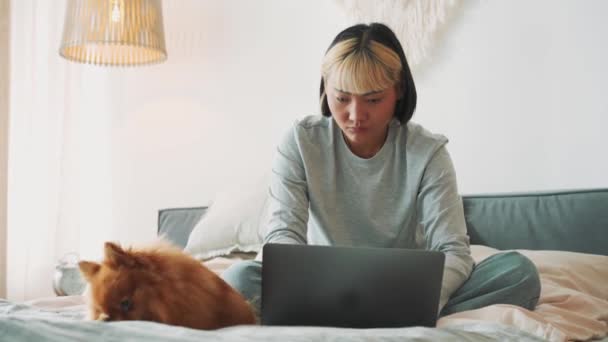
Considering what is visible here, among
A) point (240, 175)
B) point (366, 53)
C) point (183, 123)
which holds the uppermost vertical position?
point (366, 53)

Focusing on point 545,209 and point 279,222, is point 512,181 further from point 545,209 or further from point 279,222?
point 279,222

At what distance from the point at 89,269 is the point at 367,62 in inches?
27.8

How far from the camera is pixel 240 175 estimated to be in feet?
9.52

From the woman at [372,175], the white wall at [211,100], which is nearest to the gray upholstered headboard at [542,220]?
the woman at [372,175]

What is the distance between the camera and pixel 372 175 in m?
1.54

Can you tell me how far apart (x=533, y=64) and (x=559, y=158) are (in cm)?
31

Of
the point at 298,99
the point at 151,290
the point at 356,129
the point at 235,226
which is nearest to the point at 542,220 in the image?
the point at 356,129

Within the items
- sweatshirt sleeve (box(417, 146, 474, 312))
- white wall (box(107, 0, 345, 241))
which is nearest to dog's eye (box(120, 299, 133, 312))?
sweatshirt sleeve (box(417, 146, 474, 312))

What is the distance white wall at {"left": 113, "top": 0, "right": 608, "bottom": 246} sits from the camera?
2043 millimetres

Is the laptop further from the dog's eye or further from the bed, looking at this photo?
the dog's eye

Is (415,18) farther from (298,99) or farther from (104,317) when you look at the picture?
(104,317)

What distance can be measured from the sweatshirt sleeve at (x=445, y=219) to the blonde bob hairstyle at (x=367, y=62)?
0.59ft

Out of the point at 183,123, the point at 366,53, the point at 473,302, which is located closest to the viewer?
the point at 473,302

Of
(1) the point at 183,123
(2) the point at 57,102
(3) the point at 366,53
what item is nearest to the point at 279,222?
(3) the point at 366,53
